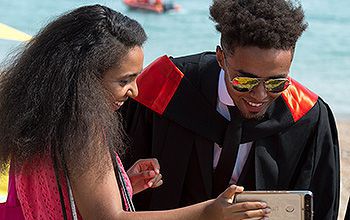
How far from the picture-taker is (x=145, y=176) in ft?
11.4

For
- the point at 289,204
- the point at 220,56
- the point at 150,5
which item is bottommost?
the point at 289,204

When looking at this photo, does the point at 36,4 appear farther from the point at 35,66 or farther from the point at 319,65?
the point at 35,66

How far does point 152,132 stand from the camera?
3992 mm

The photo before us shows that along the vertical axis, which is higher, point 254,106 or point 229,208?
point 254,106

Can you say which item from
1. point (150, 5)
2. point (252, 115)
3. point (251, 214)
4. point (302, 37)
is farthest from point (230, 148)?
point (150, 5)

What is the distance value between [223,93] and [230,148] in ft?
0.80

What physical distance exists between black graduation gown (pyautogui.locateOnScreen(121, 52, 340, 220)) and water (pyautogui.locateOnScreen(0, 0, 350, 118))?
8283mm

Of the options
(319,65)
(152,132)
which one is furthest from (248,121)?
(319,65)

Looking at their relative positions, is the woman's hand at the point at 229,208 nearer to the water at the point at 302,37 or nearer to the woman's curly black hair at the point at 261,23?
the woman's curly black hair at the point at 261,23

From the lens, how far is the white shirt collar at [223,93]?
382 cm

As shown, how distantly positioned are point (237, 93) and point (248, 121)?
0.88 feet

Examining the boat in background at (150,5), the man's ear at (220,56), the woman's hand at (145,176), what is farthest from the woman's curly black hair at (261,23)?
the boat in background at (150,5)

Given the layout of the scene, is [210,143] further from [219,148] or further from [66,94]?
[66,94]

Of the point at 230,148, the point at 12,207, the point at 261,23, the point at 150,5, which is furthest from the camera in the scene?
the point at 150,5
